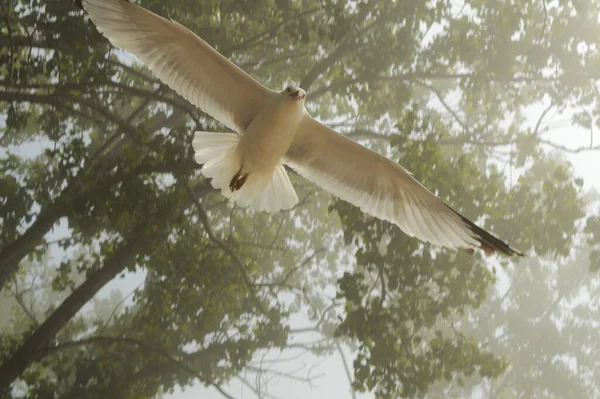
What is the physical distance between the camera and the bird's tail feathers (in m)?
2.82

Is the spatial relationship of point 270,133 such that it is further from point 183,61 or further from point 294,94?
point 183,61

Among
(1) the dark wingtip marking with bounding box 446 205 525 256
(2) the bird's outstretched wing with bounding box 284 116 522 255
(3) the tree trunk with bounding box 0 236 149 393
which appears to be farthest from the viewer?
(3) the tree trunk with bounding box 0 236 149 393

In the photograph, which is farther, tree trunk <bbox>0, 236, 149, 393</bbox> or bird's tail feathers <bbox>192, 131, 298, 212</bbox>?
tree trunk <bbox>0, 236, 149, 393</bbox>

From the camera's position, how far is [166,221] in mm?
3537

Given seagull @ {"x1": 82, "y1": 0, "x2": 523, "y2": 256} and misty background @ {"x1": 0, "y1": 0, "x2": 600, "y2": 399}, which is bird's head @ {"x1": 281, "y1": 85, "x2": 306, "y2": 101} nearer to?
seagull @ {"x1": 82, "y1": 0, "x2": 523, "y2": 256}

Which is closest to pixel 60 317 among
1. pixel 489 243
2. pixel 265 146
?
pixel 265 146

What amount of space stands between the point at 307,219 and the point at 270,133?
Result: 270 centimetres

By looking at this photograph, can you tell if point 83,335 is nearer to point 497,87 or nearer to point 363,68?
point 363,68

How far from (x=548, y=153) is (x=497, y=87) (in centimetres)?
88

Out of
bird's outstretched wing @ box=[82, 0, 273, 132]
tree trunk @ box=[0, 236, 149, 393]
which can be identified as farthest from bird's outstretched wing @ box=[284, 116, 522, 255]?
tree trunk @ box=[0, 236, 149, 393]

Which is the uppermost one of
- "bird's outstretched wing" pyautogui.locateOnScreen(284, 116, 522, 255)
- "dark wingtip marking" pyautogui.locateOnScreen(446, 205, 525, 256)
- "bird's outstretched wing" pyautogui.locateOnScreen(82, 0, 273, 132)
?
"bird's outstretched wing" pyautogui.locateOnScreen(82, 0, 273, 132)

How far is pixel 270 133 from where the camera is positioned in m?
2.66

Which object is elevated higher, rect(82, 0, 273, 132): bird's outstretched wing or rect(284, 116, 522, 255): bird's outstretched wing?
rect(82, 0, 273, 132): bird's outstretched wing

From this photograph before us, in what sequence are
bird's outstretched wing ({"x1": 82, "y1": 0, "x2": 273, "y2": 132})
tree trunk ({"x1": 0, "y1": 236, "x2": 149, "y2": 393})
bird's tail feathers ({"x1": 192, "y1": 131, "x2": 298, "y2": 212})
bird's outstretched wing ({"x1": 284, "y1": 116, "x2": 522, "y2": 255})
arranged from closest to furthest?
bird's outstretched wing ({"x1": 82, "y1": 0, "x2": 273, "y2": 132})
bird's outstretched wing ({"x1": 284, "y1": 116, "x2": 522, "y2": 255})
bird's tail feathers ({"x1": 192, "y1": 131, "x2": 298, "y2": 212})
tree trunk ({"x1": 0, "y1": 236, "x2": 149, "y2": 393})
